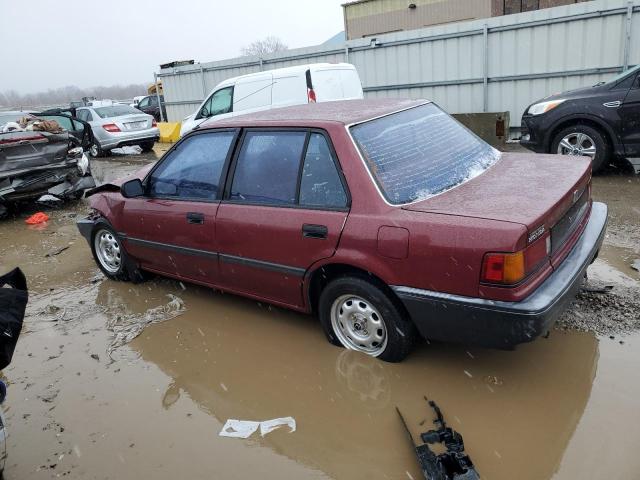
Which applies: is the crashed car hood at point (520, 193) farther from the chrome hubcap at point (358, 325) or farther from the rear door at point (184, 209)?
the rear door at point (184, 209)

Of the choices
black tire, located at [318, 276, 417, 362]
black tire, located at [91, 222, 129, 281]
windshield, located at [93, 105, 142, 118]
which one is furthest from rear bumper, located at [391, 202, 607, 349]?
windshield, located at [93, 105, 142, 118]

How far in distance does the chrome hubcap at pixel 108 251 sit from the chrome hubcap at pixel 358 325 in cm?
266

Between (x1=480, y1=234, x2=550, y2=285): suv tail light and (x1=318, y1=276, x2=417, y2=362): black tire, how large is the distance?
633 millimetres

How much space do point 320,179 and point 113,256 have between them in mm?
2890

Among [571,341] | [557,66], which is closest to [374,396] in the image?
[571,341]

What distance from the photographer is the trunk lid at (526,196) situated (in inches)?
112

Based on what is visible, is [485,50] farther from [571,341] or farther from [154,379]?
[154,379]

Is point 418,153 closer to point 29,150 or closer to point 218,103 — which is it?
point 29,150

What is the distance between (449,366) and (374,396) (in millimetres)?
569

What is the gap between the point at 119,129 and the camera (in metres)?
14.3

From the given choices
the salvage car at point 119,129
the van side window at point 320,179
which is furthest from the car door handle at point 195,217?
the salvage car at point 119,129

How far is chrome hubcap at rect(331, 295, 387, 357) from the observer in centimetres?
337

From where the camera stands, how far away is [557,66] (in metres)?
10.6

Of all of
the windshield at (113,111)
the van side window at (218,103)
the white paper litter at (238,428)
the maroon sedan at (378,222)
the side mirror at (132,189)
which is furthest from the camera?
the windshield at (113,111)
